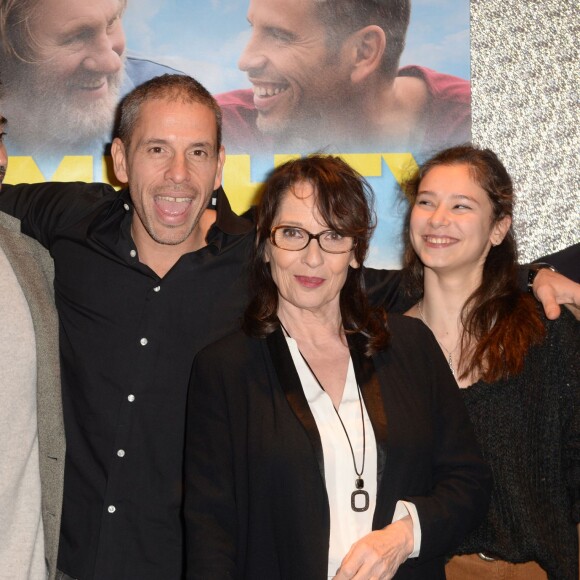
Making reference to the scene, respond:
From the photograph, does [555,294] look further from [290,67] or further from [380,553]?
[290,67]

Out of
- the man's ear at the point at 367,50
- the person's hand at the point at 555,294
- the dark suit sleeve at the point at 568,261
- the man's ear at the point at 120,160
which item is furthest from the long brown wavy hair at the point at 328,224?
the man's ear at the point at 367,50

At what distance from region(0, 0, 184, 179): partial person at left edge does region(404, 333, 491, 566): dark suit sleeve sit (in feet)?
4.75

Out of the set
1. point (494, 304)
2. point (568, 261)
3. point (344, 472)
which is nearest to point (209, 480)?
point (344, 472)

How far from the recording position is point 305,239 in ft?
5.75

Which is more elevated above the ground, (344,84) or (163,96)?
(344,84)

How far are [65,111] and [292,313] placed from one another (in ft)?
4.29

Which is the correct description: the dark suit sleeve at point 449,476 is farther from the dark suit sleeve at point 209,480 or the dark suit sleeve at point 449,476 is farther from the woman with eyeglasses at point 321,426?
the dark suit sleeve at point 209,480

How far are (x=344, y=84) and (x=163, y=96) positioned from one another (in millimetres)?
727

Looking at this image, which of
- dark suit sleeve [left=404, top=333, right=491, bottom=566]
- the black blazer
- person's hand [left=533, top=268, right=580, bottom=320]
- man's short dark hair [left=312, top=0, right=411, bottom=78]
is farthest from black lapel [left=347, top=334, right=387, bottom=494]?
man's short dark hair [left=312, top=0, right=411, bottom=78]

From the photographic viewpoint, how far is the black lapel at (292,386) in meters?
1.59

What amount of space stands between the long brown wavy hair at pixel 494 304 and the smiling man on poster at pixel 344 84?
460mm

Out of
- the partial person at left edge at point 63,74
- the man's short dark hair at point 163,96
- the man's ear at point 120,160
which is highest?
the partial person at left edge at point 63,74

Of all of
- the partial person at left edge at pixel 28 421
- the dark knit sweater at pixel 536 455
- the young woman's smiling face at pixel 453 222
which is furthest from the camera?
the young woman's smiling face at pixel 453 222

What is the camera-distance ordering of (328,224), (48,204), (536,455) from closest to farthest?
1. (328,224)
2. (536,455)
3. (48,204)
